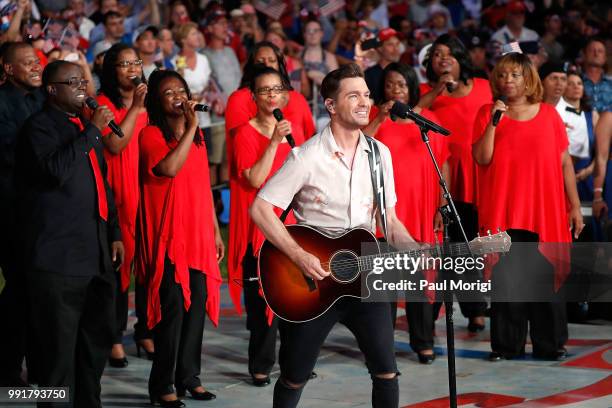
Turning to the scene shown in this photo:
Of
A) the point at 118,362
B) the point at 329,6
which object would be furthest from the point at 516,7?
the point at 118,362

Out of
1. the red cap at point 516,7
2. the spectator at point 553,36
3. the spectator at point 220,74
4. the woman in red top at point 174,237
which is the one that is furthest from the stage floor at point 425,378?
the spectator at point 553,36

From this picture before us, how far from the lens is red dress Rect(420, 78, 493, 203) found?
9.12m

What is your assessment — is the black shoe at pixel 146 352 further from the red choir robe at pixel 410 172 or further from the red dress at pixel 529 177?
the red dress at pixel 529 177

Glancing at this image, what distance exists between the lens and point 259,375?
7.99 m

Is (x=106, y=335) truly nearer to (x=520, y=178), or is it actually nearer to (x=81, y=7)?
(x=520, y=178)

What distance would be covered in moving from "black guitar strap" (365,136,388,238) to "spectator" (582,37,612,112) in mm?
5414

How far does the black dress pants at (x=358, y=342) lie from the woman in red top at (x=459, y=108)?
330 centimetres

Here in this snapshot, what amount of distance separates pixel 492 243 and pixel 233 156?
2.67m

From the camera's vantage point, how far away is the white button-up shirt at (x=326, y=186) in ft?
19.4

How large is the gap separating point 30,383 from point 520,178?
3.71 metres

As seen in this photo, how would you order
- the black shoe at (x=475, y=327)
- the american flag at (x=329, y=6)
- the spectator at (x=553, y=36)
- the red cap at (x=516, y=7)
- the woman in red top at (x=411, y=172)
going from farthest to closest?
the spectator at (x=553, y=36) < the american flag at (x=329, y=6) < the red cap at (x=516, y=7) < the black shoe at (x=475, y=327) < the woman in red top at (x=411, y=172)

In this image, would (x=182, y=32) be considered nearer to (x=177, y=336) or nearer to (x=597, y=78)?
(x=597, y=78)

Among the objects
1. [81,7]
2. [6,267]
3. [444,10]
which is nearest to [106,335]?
[6,267]

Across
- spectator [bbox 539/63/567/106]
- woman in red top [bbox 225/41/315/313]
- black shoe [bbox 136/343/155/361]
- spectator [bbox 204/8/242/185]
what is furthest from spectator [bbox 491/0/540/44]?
black shoe [bbox 136/343/155/361]
